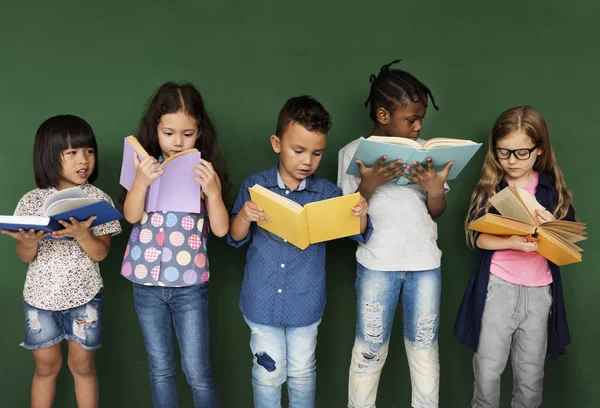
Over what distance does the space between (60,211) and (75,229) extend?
0.11m

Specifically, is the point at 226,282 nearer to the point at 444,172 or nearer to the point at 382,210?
the point at 382,210

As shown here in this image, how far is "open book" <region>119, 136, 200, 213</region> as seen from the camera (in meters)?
1.88

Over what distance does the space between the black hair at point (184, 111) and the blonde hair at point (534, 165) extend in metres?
1.00

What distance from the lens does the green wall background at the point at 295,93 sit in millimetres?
2262

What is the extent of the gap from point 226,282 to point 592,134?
171 cm

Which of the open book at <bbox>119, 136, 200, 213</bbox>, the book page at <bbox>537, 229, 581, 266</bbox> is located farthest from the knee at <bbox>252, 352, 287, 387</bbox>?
the book page at <bbox>537, 229, 581, 266</bbox>

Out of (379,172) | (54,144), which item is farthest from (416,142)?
(54,144)

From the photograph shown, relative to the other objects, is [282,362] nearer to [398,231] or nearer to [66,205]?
[398,231]

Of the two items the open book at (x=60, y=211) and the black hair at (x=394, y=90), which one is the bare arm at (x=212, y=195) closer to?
the open book at (x=60, y=211)

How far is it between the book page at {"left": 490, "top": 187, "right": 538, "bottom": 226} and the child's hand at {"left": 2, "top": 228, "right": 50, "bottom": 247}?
155 centimetres

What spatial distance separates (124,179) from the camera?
1.96 metres

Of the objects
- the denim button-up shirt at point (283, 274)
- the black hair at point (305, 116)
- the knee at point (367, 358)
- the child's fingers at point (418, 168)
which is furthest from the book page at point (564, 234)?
the black hair at point (305, 116)

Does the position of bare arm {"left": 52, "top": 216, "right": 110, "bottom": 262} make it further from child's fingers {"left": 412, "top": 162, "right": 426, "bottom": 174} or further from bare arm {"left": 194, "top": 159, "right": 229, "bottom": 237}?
child's fingers {"left": 412, "top": 162, "right": 426, "bottom": 174}

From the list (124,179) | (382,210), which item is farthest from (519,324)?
(124,179)
